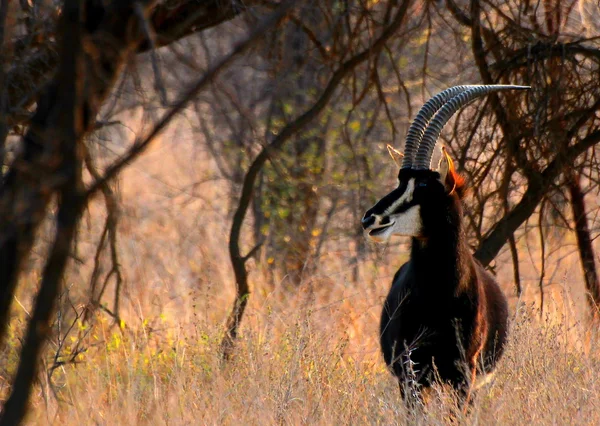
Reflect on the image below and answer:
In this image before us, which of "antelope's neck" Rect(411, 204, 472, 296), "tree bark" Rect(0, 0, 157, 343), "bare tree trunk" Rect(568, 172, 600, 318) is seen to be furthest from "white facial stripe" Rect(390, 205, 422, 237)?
"tree bark" Rect(0, 0, 157, 343)

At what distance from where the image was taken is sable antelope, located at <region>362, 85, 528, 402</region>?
5082 millimetres

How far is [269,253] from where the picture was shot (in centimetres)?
1004

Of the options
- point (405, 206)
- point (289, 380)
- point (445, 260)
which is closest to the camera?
point (289, 380)

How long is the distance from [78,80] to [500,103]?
487 centimetres

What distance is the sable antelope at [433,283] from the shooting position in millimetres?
5082

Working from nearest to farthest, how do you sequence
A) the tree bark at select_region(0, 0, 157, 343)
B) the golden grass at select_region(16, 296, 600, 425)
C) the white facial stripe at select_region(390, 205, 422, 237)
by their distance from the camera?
the tree bark at select_region(0, 0, 157, 343)
the golden grass at select_region(16, 296, 600, 425)
the white facial stripe at select_region(390, 205, 422, 237)

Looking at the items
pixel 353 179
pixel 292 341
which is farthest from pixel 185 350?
pixel 353 179

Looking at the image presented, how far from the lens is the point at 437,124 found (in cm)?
549

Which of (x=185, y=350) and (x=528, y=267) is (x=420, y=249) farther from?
(x=528, y=267)

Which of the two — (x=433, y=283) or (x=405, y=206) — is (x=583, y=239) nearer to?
(x=433, y=283)

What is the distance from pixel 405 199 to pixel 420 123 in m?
0.67

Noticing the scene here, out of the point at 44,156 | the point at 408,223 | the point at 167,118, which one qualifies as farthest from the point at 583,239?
the point at 167,118

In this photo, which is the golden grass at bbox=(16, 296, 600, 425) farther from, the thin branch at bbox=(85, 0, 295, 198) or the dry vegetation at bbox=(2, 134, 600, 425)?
the thin branch at bbox=(85, 0, 295, 198)

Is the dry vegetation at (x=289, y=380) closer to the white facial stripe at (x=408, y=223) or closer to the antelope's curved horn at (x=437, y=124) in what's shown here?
the white facial stripe at (x=408, y=223)
